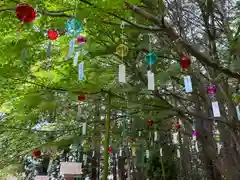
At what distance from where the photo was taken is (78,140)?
2.91 metres

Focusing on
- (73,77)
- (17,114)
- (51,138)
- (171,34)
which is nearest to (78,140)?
(51,138)

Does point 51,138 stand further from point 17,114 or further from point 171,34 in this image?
point 171,34

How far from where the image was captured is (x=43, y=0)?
5.08 feet

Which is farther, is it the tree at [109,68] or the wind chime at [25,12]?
A: the tree at [109,68]

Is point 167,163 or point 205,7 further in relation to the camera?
point 167,163

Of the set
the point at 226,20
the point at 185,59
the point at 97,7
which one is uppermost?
the point at 226,20

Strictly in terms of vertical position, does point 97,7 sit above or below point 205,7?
below

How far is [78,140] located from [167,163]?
6.99 ft

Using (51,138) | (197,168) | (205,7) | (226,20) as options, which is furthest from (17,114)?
(197,168)

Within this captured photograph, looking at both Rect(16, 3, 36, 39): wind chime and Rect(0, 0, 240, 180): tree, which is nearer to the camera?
Rect(16, 3, 36, 39): wind chime

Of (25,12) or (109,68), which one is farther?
(109,68)

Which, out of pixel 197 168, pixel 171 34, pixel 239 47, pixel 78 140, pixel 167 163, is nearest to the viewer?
pixel 171 34

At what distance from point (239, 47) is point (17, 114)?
1.97m

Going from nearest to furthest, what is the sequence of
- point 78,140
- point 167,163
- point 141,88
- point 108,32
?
point 108,32 < point 141,88 < point 78,140 < point 167,163
